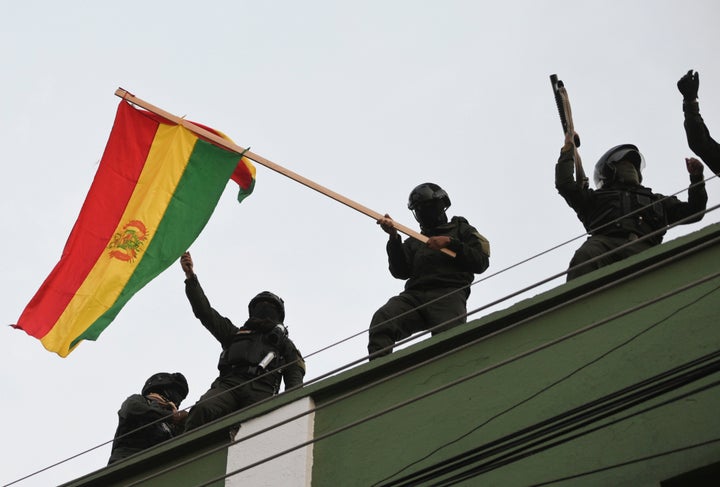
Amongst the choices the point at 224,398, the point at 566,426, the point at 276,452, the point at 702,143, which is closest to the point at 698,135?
the point at 702,143

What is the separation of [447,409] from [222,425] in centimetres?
167

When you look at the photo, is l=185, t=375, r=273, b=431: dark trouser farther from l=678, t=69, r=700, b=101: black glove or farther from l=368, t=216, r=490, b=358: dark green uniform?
l=678, t=69, r=700, b=101: black glove

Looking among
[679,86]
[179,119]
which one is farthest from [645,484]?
[179,119]

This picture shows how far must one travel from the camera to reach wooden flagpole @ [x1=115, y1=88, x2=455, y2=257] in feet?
28.7

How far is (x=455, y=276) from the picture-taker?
8.59m

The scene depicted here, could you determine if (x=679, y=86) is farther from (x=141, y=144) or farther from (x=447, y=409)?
(x=141, y=144)

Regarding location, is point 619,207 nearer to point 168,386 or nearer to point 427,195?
point 427,195

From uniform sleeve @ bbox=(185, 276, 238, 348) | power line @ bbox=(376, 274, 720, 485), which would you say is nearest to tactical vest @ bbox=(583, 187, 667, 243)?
power line @ bbox=(376, 274, 720, 485)

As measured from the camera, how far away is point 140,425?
897 centimetres

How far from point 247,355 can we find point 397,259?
1.39m

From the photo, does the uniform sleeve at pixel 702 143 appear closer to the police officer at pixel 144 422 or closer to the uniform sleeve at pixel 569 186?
the uniform sleeve at pixel 569 186

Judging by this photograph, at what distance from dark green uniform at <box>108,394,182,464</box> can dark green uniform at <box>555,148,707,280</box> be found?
11.7 ft

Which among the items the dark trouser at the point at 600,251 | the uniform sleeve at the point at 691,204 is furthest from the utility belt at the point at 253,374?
the uniform sleeve at the point at 691,204

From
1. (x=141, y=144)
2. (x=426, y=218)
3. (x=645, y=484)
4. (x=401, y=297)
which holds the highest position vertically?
(x=141, y=144)
